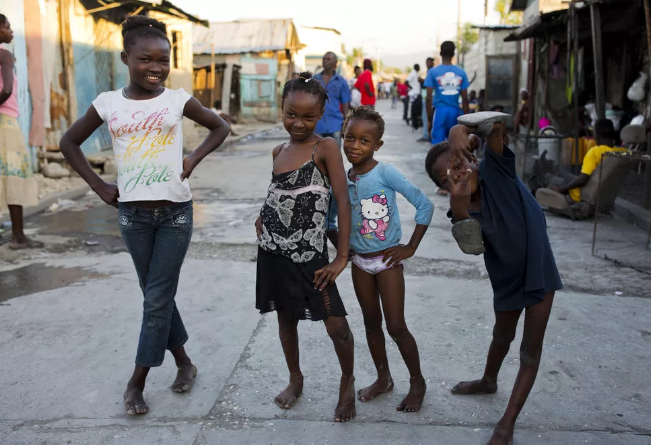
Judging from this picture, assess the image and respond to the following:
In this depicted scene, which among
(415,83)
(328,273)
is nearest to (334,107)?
(328,273)

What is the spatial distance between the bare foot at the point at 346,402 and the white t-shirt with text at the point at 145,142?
1.12 metres

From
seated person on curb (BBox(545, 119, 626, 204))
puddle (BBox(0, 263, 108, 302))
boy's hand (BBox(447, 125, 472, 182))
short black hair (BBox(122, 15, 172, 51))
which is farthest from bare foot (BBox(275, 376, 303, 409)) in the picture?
seated person on curb (BBox(545, 119, 626, 204))

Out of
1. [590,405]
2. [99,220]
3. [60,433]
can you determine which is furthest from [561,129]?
[60,433]

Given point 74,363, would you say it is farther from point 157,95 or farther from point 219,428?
point 157,95

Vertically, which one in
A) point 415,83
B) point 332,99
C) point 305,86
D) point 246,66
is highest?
point 246,66

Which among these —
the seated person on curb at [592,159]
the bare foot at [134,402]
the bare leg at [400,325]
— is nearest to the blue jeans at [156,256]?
the bare foot at [134,402]

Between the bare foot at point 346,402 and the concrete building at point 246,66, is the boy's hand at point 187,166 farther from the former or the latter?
the concrete building at point 246,66

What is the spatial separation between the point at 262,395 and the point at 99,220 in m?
4.64

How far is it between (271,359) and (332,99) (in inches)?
213

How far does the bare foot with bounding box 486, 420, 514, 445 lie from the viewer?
8.29 ft

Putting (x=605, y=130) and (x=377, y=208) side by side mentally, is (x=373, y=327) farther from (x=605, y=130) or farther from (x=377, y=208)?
(x=605, y=130)

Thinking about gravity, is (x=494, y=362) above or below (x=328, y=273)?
below

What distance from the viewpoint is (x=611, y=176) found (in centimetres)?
618

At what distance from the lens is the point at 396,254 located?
2.75 meters
